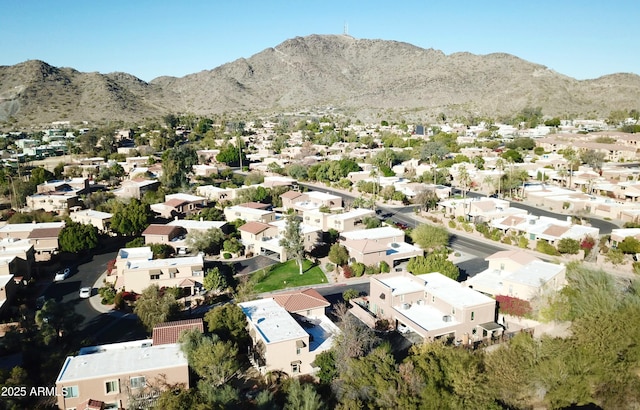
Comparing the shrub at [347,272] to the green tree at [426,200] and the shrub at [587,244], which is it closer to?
the shrub at [587,244]

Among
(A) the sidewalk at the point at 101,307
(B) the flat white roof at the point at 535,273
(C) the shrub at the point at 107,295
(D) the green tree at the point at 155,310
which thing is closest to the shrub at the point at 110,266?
(A) the sidewalk at the point at 101,307

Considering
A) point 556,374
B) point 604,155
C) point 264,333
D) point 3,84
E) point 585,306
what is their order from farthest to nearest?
point 3,84
point 604,155
point 585,306
point 264,333
point 556,374

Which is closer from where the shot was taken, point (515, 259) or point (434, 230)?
point (515, 259)

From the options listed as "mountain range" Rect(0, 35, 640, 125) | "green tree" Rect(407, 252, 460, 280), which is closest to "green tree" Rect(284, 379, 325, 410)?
"green tree" Rect(407, 252, 460, 280)

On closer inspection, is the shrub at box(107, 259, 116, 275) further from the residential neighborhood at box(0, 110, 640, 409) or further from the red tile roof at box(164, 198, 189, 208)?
the red tile roof at box(164, 198, 189, 208)

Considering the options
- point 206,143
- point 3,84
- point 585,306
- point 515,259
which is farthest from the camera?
point 3,84

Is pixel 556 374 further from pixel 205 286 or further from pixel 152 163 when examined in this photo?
pixel 152 163

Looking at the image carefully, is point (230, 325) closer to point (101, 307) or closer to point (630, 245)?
point (101, 307)

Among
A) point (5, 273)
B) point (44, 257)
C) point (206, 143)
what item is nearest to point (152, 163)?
point (206, 143)

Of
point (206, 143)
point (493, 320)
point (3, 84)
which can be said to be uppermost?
point (3, 84)
